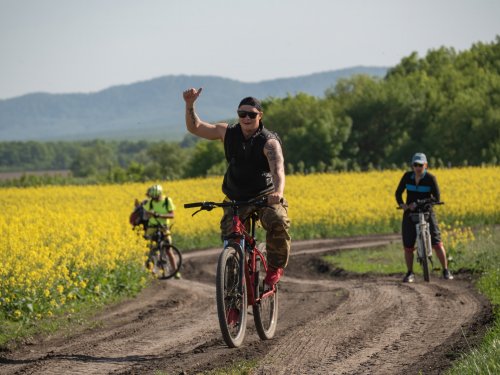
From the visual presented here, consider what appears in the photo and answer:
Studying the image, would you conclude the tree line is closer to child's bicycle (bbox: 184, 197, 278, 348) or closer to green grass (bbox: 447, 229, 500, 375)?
green grass (bbox: 447, 229, 500, 375)

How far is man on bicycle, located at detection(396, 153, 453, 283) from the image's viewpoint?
1590cm

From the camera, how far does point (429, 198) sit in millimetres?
15961

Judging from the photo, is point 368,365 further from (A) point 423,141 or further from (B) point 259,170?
(A) point 423,141

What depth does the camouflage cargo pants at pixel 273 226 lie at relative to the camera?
9.66 meters

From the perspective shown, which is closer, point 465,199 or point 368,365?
point 368,365

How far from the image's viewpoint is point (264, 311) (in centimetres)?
1038

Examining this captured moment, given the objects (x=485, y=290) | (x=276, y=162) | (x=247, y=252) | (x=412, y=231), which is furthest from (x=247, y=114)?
(x=412, y=231)

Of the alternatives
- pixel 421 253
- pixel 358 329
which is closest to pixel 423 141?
pixel 421 253

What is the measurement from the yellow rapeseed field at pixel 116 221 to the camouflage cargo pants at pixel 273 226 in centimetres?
400

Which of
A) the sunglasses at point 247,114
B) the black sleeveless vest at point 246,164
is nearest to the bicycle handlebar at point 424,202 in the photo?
the black sleeveless vest at point 246,164

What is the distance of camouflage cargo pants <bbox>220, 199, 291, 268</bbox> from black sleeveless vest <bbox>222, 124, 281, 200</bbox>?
0.23 metres

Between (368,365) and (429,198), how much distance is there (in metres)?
7.93

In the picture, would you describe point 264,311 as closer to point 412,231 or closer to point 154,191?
point 412,231

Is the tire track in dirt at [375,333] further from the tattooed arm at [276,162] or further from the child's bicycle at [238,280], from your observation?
the tattooed arm at [276,162]
